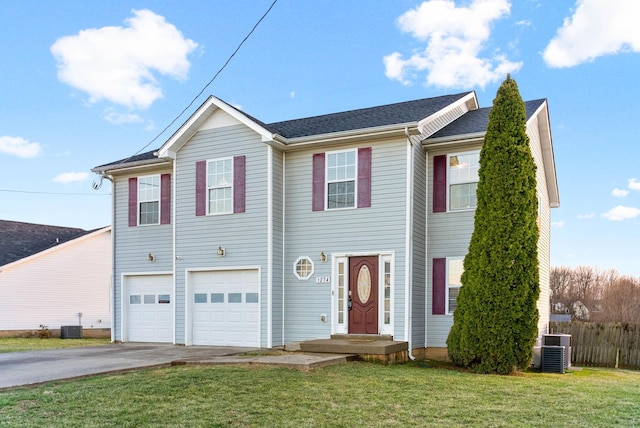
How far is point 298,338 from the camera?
43.2 ft

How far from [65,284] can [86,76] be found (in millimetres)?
9936

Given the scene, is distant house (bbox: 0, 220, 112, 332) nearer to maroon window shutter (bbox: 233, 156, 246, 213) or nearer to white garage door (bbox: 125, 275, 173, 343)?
white garage door (bbox: 125, 275, 173, 343)

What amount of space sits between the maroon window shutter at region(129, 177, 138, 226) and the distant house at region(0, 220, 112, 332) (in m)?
8.83

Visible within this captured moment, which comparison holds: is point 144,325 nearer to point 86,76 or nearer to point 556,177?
point 86,76

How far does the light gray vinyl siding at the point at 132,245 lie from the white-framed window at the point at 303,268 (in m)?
3.83

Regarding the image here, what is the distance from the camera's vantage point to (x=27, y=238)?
24.5 m

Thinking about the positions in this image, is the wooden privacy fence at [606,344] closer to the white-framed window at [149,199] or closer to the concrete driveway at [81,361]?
the concrete driveway at [81,361]

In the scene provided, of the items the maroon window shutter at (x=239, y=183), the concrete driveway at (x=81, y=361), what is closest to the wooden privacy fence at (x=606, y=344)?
the concrete driveway at (x=81, y=361)

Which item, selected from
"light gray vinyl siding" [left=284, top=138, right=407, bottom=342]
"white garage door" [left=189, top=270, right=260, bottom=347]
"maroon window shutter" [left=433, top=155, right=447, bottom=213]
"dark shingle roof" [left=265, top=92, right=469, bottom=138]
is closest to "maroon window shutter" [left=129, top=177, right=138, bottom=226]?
"white garage door" [left=189, top=270, right=260, bottom=347]

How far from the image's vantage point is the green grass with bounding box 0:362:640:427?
594cm

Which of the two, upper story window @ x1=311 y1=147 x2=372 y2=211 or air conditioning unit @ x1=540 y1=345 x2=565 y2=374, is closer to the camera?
air conditioning unit @ x1=540 y1=345 x2=565 y2=374

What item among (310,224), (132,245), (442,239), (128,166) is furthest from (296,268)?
(128,166)

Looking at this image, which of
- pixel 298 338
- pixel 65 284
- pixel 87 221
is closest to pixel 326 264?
pixel 298 338

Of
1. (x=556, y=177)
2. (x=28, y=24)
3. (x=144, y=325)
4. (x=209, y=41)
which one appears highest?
(x=28, y=24)
